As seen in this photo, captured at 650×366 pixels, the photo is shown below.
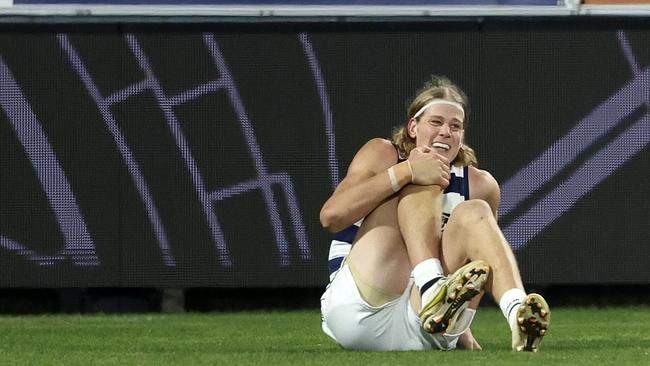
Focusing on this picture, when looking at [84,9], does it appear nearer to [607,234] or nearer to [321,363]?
[607,234]

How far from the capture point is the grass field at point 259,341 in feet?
17.5

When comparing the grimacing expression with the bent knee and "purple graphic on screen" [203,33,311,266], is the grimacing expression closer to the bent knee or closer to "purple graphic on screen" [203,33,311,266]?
the bent knee

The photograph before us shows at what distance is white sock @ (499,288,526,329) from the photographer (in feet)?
16.5

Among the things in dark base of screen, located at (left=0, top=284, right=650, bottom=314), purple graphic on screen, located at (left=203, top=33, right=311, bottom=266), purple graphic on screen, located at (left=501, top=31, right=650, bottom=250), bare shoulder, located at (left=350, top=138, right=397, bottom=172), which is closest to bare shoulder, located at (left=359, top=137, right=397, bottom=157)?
bare shoulder, located at (left=350, top=138, right=397, bottom=172)

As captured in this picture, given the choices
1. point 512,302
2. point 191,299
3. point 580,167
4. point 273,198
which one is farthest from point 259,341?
point 580,167

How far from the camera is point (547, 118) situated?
9.05 metres

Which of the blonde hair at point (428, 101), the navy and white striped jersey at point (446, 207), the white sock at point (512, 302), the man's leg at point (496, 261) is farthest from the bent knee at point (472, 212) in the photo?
the blonde hair at point (428, 101)

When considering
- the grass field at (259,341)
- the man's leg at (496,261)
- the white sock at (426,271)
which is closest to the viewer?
the man's leg at (496,261)

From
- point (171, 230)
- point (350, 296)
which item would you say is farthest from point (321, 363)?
point (171, 230)

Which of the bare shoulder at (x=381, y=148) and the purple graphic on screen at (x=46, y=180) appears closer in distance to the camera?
the bare shoulder at (x=381, y=148)

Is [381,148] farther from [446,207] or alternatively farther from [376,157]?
[446,207]

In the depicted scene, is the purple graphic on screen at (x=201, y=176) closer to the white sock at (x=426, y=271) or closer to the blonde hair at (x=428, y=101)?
the blonde hair at (x=428, y=101)

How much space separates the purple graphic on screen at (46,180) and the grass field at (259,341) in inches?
14.2

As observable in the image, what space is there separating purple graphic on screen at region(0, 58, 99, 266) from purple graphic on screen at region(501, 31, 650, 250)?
90.3 inches
